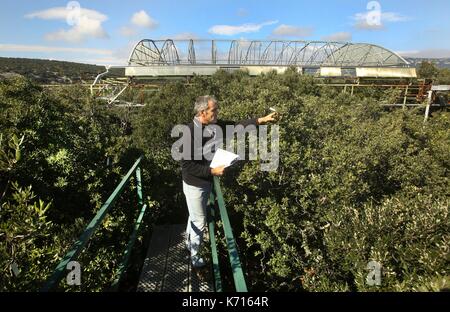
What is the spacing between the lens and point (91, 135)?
22.3ft

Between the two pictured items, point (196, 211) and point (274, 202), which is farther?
point (274, 202)

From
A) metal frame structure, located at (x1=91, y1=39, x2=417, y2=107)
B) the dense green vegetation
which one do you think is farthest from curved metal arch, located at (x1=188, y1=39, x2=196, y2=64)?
the dense green vegetation

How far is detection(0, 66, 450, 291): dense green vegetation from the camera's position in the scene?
399 cm

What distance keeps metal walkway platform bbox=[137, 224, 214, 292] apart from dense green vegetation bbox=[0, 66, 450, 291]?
499 millimetres

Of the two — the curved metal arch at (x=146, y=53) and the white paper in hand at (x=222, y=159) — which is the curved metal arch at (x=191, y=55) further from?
the white paper in hand at (x=222, y=159)

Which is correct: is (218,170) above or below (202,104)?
below

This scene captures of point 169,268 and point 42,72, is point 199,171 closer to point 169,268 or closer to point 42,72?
point 169,268

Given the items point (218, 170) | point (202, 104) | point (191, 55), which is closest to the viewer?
point (218, 170)

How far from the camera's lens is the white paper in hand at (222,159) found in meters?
3.54

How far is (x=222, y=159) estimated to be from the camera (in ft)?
11.9

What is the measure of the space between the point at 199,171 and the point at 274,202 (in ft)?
8.32

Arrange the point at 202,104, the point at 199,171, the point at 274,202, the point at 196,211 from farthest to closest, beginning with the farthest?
the point at 274,202 < the point at 196,211 < the point at 202,104 < the point at 199,171

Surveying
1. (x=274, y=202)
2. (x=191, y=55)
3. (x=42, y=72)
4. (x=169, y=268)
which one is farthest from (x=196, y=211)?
(x=42, y=72)

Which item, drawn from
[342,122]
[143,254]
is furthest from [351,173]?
[143,254]
